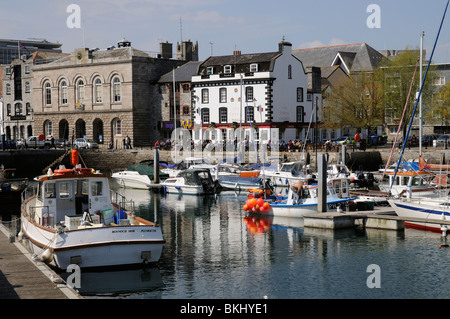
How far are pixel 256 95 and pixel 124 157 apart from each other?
56.4 feet

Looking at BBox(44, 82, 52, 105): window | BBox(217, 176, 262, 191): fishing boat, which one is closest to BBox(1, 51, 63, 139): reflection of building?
BBox(44, 82, 52, 105): window

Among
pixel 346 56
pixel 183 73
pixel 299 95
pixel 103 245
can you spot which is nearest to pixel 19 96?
pixel 183 73

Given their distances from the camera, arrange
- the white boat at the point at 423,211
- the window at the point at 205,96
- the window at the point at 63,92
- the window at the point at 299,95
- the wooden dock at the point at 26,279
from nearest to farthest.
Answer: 1. the wooden dock at the point at 26,279
2. the white boat at the point at 423,211
3. the window at the point at 299,95
4. the window at the point at 205,96
5. the window at the point at 63,92

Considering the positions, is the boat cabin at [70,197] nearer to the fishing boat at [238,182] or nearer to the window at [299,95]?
the fishing boat at [238,182]

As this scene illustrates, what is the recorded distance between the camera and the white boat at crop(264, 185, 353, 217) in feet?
112

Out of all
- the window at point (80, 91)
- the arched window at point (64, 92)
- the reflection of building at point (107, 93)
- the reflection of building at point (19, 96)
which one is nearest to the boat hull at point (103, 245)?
the reflection of building at point (107, 93)

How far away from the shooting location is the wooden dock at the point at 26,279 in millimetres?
16672

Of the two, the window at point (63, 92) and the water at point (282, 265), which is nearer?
the water at point (282, 265)

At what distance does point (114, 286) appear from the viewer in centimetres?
2155

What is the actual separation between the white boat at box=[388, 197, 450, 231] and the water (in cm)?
55

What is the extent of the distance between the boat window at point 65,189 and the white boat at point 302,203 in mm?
14000

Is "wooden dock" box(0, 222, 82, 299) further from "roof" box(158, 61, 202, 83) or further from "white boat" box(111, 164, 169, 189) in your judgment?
"roof" box(158, 61, 202, 83)

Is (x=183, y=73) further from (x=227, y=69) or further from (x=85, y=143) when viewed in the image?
(x=85, y=143)
